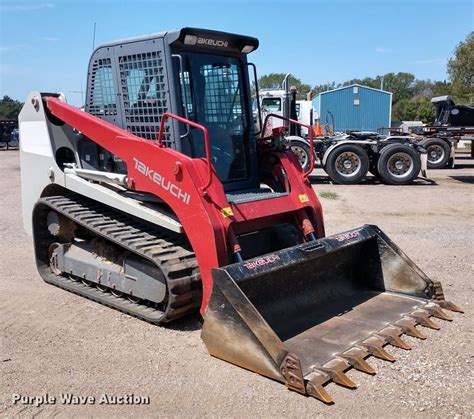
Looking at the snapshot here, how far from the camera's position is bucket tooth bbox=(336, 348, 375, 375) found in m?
3.78

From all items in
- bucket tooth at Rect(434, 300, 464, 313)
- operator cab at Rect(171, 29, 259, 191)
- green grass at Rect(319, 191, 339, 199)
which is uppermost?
operator cab at Rect(171, 29, 259, 191)

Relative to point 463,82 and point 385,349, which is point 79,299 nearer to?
point 385,349

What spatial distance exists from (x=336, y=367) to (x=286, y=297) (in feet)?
3.19

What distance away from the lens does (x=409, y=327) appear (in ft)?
14.5

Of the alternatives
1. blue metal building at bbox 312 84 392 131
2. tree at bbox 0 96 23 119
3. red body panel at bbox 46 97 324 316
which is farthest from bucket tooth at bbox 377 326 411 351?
tree at bbox 0 96 23 119

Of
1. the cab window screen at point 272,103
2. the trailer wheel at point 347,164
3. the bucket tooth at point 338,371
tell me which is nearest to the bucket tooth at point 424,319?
the bucket tooth at point 338,371

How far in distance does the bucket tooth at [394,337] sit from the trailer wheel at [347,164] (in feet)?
34.1

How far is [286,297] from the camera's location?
4.60 meters

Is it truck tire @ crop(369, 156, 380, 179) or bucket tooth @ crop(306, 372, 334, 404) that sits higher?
truck tire @ crop(369, 156, 380, 179)

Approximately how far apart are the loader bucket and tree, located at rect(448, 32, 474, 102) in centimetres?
3831

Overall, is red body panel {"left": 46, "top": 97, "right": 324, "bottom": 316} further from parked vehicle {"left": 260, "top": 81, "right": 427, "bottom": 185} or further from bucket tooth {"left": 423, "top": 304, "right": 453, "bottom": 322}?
parked vehicle {"left": 260, "top": 81, "right": 427, "bottom": 185}

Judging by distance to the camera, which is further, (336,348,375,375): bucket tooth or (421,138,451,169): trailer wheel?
(421,138,451,169): trailer wheel

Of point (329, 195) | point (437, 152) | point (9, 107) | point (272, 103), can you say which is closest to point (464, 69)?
point (437, 152)

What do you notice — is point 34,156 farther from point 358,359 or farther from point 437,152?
point 437,152
